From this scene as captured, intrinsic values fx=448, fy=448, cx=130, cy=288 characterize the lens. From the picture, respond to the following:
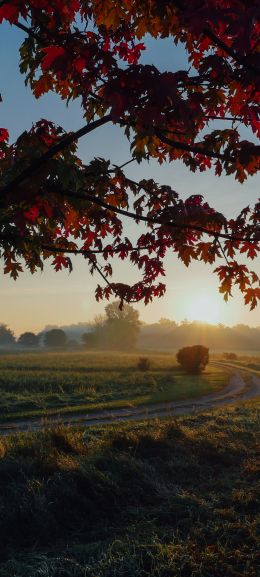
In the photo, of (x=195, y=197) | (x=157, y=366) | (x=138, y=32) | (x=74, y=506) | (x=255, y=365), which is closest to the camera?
(x=138, y=32)

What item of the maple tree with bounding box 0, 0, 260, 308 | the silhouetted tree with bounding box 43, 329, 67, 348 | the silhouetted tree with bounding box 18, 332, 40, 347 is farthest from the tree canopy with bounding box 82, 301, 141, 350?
the maple tree with bounding box 0, 0, 260, 308

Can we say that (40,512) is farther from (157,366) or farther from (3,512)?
(157,366)

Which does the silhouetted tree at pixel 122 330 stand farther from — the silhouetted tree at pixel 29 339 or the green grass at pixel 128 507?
the green grass at pixel 128 507

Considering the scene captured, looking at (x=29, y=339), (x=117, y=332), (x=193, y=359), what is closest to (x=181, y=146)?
(x=193, y=359)

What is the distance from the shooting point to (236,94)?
15.7 ft

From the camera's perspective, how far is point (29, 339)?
109125mm

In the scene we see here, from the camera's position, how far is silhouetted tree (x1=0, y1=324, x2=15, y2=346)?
422ft

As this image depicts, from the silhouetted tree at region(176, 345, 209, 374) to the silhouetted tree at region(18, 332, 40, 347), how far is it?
71.3m

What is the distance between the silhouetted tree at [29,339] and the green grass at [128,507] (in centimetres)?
10104

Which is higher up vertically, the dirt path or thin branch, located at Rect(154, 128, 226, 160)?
thin branch, located at Rect(154, 128, 226, 160)

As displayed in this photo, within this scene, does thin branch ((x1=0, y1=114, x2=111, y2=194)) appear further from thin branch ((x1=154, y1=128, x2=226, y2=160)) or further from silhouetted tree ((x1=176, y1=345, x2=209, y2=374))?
silhouetted tree ((x1=176, y1=345, x2=209, y2=374))

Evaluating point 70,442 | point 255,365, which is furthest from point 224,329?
point 70,442

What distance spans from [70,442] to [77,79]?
7.81 m

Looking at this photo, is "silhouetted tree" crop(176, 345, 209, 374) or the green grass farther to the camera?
"silhouetted tree" crop(176, 345, 209, 374)
